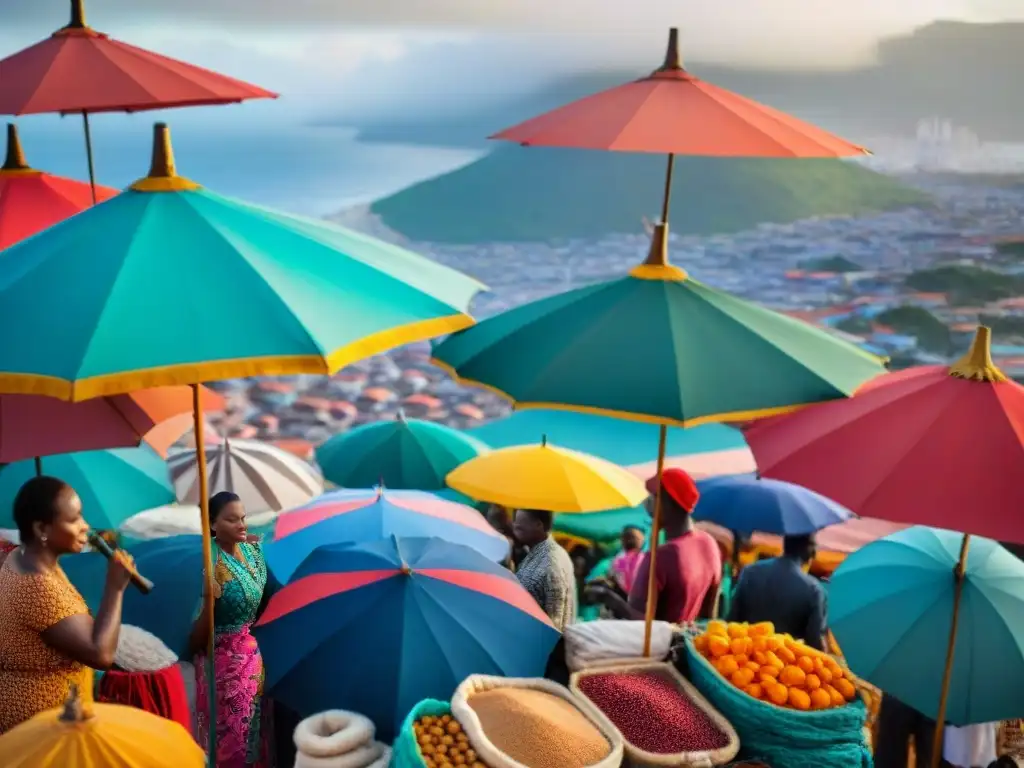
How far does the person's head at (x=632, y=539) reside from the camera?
575 centimetres

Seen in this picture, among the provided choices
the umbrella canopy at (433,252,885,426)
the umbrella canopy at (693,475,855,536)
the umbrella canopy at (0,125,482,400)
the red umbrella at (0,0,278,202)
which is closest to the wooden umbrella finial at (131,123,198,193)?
the umbrella canopy at (0,125,482,400)

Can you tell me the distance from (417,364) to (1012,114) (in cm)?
1115

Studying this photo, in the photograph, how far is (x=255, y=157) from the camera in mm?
17031

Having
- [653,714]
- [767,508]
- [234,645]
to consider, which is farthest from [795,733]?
[767,508]

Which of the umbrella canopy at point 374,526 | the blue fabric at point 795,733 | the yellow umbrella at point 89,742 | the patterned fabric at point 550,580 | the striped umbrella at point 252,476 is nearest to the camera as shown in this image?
the yellow umbrella at point 89,742

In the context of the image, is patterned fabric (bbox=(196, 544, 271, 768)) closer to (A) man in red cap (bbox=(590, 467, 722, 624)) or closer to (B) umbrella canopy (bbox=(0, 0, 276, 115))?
(A) man in red cap (bbox=(590, 467, 722, 624))

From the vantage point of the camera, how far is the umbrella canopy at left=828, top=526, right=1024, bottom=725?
10.3ft

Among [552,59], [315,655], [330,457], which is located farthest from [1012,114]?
[315,655]

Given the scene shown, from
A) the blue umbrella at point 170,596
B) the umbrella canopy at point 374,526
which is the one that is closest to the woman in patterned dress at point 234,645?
the blue umbrella at point 170,596

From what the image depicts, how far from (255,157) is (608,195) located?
20.9ft

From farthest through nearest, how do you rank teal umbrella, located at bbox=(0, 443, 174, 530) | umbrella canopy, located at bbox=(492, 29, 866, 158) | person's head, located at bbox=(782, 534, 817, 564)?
person's head, located at bbox=(782, 534, 817, 564) → teal umbrella, located at bbox=(0, 443, 174, 530) → umbrella canopy, located at bbox=(492, 29, 866, 158)

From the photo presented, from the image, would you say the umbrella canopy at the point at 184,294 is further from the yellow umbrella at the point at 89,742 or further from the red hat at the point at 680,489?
the red hat at the point at 680,489

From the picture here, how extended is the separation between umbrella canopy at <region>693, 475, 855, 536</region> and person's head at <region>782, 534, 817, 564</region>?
0.48 m

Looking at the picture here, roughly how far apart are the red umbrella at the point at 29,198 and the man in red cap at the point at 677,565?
249 centimetres
